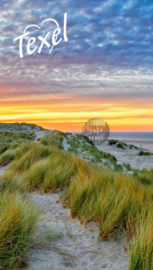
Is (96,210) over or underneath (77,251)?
over

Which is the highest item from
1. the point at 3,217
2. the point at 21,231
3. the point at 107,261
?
the point at 3,217

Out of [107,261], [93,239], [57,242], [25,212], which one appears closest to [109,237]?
[93,239]

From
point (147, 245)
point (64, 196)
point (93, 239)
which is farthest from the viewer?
point (64, 196)

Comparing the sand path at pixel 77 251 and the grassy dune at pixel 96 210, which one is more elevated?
the grassy dune at pixel 96 210

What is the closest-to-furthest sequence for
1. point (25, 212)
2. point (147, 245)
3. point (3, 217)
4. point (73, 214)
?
point (147, 245) → point (3, 217) → point (25, 212) → point (73, 214)

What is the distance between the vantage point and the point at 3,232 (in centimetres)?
188

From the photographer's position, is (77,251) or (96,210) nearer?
(77,251)

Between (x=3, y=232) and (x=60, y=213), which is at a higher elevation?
(x=3, y=232)

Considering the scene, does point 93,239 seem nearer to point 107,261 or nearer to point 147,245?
point 107,261

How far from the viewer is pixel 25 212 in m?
2.25

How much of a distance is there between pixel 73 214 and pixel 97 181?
2.81 ft

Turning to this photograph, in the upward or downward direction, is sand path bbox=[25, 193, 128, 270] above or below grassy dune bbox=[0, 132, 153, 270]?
below

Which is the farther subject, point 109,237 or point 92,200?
point 92,200

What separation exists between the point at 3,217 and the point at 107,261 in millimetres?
1103
